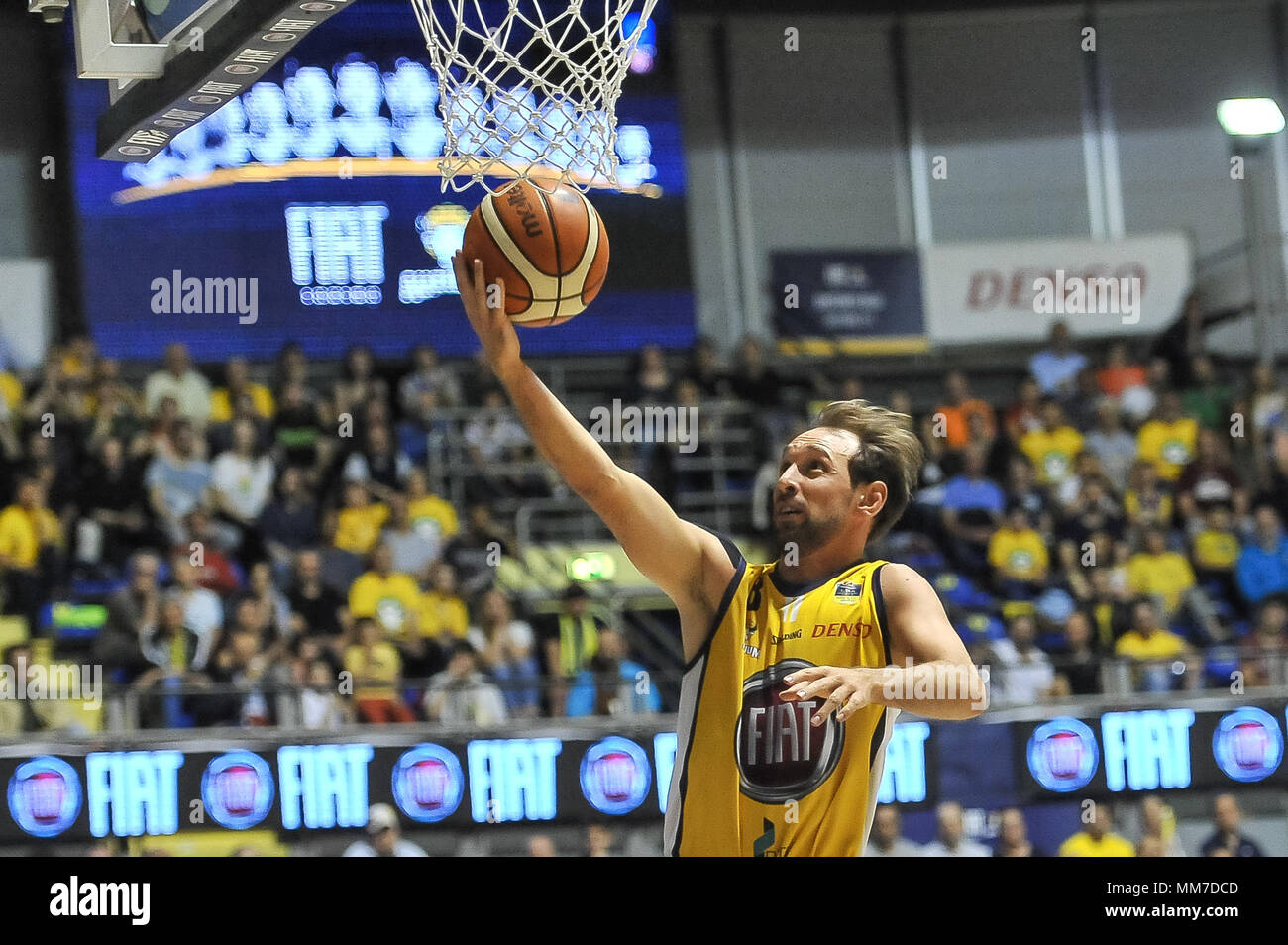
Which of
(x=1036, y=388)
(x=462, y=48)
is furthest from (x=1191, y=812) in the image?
(x=462, y=48)

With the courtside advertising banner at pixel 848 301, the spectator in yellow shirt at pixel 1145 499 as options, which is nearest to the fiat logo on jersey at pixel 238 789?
the spectator in yellow shirt at pixel 1145 499

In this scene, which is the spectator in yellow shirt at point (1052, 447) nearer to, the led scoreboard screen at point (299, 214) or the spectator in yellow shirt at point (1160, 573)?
the spectator in yellow shirt at point (1160, 573)

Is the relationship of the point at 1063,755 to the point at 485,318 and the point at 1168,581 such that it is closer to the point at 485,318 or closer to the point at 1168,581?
the point at 1168,581

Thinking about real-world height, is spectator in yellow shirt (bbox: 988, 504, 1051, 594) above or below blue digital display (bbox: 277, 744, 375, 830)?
above

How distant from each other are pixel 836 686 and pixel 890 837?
15.1 ft

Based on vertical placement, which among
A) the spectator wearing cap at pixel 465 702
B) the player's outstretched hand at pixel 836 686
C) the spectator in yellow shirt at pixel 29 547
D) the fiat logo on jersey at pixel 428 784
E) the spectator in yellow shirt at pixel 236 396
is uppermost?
the spectator in yellow shirt at pixel 236 396

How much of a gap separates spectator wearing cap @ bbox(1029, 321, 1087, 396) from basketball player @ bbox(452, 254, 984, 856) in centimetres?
773

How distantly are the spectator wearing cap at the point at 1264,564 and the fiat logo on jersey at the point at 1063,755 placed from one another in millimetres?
2186

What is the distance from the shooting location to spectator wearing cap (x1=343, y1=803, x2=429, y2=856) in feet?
22.7

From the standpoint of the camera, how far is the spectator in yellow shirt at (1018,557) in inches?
361

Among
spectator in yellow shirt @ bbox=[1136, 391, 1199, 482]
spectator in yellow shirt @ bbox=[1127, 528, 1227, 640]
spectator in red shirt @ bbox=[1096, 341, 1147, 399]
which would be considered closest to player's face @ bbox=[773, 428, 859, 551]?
spectator in yellow shirt @ bbox=[1127, 528, 1227, 640]

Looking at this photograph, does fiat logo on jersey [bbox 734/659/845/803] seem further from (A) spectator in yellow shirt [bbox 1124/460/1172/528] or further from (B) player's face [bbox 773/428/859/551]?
(A) spectator in yellow shirt [bbox 1124/460/1172/528]

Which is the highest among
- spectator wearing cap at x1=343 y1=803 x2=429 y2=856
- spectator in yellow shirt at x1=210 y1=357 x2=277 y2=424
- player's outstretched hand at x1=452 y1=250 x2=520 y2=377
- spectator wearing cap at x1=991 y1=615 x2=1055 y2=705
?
spectator in yellow shirt at x1=210 y1=357 x2=277 y2=424

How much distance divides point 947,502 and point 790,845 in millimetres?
6454
